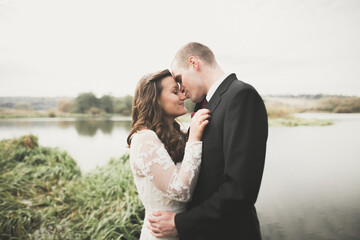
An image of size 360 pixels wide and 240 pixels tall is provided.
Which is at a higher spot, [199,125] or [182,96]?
[182,96]

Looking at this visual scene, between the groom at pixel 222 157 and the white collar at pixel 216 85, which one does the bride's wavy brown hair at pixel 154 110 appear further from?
the white collar at pixel 216 85

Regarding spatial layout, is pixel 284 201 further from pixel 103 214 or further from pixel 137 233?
pixel 103 214

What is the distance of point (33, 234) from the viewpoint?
357 cm

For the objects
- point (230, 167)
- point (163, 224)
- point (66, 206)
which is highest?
point (230, 167)

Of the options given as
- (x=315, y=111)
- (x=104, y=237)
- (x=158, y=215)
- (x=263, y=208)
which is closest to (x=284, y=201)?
(x=263, y=208)

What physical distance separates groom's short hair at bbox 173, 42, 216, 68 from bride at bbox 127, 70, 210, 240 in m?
0.24

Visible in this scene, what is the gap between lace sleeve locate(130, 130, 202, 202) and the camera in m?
1.30

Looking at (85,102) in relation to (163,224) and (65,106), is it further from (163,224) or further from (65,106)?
(163,224)

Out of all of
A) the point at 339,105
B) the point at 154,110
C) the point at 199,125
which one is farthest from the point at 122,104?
the point at 199,125

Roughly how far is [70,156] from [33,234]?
4544 mm

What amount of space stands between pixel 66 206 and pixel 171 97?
395cm

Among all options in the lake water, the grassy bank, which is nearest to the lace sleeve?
the grassy bank

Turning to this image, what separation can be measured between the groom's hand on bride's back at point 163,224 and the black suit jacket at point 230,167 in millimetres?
77

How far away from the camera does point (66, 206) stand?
4355 millimetres
